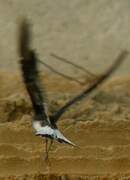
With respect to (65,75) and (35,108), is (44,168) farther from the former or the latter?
(65,75)

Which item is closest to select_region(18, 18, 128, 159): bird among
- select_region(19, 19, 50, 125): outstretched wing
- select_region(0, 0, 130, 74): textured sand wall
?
select_region(19, 19, 50, 125): outstretched wing

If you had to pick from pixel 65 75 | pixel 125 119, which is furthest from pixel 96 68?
pixel 125 119

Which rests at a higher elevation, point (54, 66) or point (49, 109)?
point (49, 109)

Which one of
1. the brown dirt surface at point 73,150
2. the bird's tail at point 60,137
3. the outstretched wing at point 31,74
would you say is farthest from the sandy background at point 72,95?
the outstretched wing at point 31,74

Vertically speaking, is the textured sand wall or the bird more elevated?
the bird

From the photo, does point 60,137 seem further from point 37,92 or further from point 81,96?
point 37,92

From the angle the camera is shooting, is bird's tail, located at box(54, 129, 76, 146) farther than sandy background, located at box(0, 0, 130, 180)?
No

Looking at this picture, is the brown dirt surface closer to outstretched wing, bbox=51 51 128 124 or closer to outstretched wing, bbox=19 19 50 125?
outstretched wing, bbox=51 51 128 124

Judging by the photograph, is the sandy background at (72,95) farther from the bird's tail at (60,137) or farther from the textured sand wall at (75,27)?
the bird's tail at (60,137)
